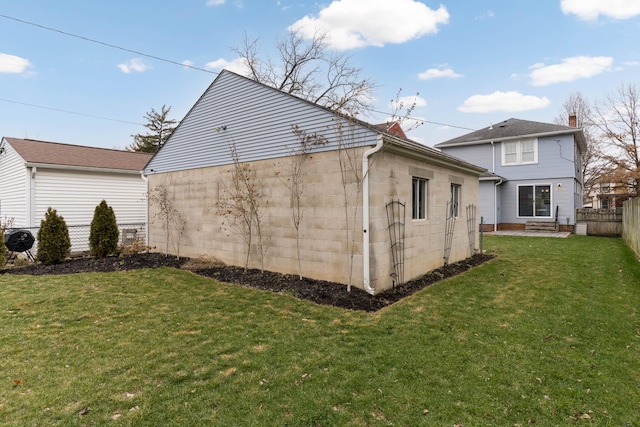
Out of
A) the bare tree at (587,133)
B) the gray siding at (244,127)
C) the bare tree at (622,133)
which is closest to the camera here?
the gray siding at (244,127)

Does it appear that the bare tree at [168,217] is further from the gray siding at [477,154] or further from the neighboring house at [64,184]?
the gray siding at [477,154]

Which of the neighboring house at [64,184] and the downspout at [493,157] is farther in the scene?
the downspout at [493,157]

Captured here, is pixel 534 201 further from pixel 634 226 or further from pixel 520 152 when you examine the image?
pixel 634 226

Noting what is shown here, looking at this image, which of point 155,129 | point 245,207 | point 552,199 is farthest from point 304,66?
point 155,129

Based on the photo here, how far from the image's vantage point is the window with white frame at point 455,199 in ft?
29.6

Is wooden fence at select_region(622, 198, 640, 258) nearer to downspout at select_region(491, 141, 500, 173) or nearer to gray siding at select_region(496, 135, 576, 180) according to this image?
gray siding at select_region(496, 135, 576, 180)

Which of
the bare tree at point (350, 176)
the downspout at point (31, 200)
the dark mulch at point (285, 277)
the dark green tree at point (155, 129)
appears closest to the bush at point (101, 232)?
the dark mulch at point (285, 277)

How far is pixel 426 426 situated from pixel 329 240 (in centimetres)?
425

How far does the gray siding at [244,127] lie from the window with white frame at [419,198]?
196cm

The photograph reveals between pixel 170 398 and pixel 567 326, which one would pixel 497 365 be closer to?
pixel 567 326

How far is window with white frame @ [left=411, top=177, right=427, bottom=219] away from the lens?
23.6 feet

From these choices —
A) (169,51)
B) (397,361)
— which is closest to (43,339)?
(397,361)

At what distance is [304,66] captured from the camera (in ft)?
70.9

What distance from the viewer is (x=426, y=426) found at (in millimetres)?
2473
